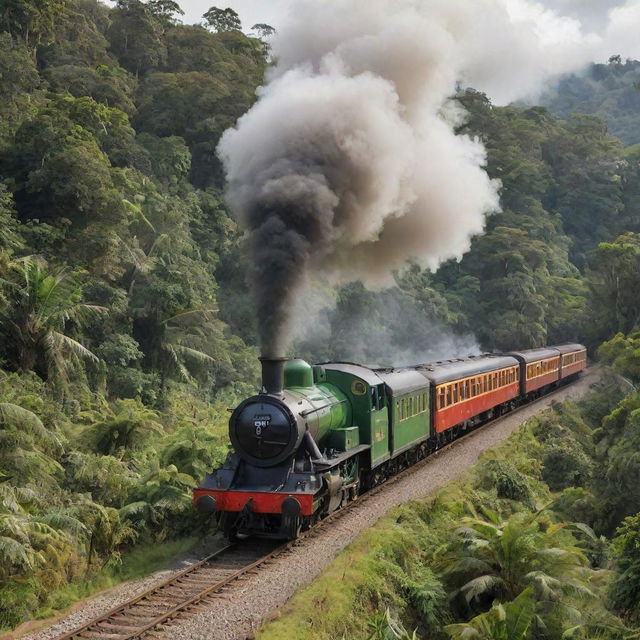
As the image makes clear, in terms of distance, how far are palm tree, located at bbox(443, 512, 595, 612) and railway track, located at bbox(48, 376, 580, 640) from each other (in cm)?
230

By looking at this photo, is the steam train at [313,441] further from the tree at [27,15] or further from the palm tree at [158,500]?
the tree at [27,15]

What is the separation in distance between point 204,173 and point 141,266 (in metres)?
14.6

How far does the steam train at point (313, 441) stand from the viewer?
10422mm

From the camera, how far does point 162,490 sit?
11094 mm

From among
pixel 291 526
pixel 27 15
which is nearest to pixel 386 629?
pixel 291 526

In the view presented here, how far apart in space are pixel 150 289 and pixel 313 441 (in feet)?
43.6

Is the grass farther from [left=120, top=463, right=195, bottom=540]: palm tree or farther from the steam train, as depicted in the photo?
the steam train

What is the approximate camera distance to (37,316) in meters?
15.2

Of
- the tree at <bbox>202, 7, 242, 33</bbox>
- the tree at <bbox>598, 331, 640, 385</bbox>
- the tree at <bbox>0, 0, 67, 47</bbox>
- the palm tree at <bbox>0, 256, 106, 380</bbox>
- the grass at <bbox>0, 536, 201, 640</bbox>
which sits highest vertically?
the tree at <bbox>202, 7, 242, 33</bbox>

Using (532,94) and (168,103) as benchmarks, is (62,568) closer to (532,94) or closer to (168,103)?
(168,103)

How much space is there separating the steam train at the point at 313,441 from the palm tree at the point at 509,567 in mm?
2194

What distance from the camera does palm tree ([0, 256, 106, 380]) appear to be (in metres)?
15.0

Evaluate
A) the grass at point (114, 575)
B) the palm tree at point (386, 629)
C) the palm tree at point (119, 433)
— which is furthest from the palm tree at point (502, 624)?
the palm tree at point (119, 433)

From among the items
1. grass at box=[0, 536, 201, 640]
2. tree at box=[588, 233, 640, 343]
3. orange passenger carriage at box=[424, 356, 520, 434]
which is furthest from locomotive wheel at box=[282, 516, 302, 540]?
tree at box=[588, 233, 640, 343]
